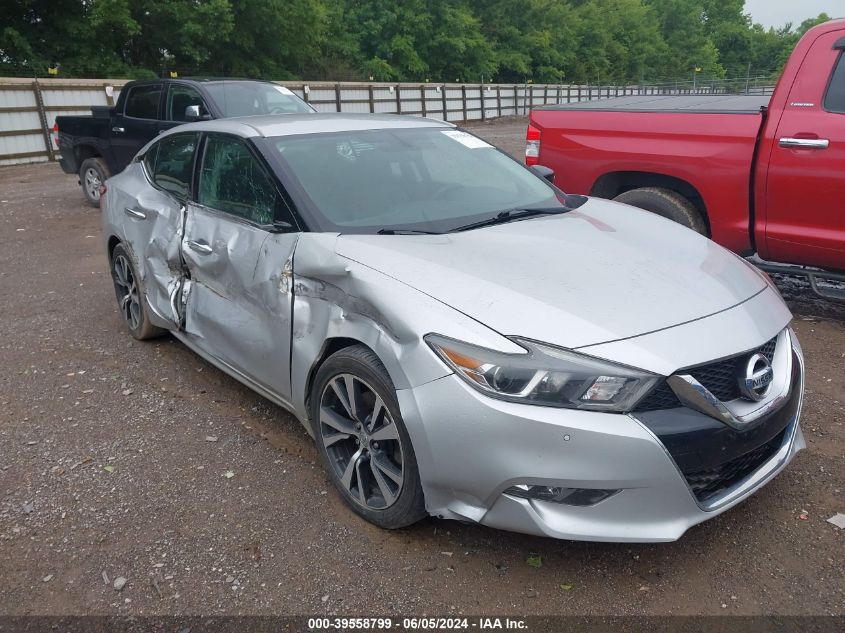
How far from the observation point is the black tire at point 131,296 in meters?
4.76

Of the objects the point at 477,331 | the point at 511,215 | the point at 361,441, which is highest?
the point at 511,215

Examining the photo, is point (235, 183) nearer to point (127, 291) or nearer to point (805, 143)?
point (127, 291)

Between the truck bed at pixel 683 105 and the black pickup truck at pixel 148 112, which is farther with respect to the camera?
the black pickup truck at pixel 148 112

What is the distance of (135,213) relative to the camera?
464 centimetres

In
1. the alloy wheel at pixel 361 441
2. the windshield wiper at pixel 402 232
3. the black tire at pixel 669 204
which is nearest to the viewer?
the alloy wheel at pixel 361 441

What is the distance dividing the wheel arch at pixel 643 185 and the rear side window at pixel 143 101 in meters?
5.86

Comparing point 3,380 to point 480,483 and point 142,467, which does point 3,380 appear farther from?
point 480,483

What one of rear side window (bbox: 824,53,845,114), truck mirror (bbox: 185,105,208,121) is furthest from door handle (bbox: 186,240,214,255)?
truck mirror (bbox: 185,105,208,121)

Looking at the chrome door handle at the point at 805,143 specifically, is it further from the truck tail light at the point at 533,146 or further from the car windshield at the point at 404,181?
the truck tail light at the point at 533,146

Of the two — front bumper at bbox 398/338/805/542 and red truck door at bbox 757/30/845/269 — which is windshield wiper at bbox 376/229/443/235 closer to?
front bumper at bbox 398/338/805/542

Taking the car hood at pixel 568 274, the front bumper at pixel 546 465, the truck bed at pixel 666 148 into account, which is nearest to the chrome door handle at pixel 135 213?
the car hood at pixel 568 274

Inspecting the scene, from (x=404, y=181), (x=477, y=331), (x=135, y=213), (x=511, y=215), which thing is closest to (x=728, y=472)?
(x=477, y=331)

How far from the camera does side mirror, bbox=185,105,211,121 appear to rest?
26.3 feet

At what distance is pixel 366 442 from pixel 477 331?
746 mm
